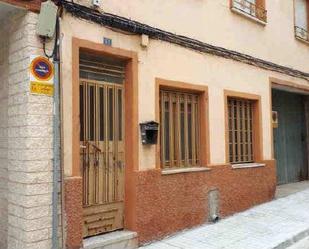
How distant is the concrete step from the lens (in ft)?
18.8

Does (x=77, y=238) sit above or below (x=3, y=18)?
below

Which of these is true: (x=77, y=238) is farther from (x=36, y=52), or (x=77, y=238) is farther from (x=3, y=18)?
(x=3, y=18)

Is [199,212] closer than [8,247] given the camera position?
No

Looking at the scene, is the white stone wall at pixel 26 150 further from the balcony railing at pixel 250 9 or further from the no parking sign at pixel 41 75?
the balcony railing at pixel 250 9

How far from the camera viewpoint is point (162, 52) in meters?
7.00

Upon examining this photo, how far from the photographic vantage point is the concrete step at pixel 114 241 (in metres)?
5.73

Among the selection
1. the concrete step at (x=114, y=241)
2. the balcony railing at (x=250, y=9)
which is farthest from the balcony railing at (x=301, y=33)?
the concrete step at (x=114, y=241)

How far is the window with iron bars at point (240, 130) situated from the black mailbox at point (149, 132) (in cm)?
268

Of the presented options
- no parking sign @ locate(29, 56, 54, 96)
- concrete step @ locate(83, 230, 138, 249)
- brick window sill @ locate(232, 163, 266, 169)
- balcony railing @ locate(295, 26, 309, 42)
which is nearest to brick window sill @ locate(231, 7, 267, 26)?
balcony railing @ locate(295, 26, 309, 42)

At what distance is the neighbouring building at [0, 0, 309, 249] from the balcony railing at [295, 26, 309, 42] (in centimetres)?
203

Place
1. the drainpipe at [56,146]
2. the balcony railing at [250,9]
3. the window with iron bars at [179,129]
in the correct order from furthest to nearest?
the balcony railing at [250,9] < the window with iron bars at [179,129] < the drainpipe at [56,146]

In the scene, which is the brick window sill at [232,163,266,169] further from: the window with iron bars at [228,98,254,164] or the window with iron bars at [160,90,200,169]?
the window with iron bars at [160,90,200,169]

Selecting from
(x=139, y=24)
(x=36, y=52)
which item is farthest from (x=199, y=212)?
(x=36, y=52)

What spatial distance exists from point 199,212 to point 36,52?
4024 mm
